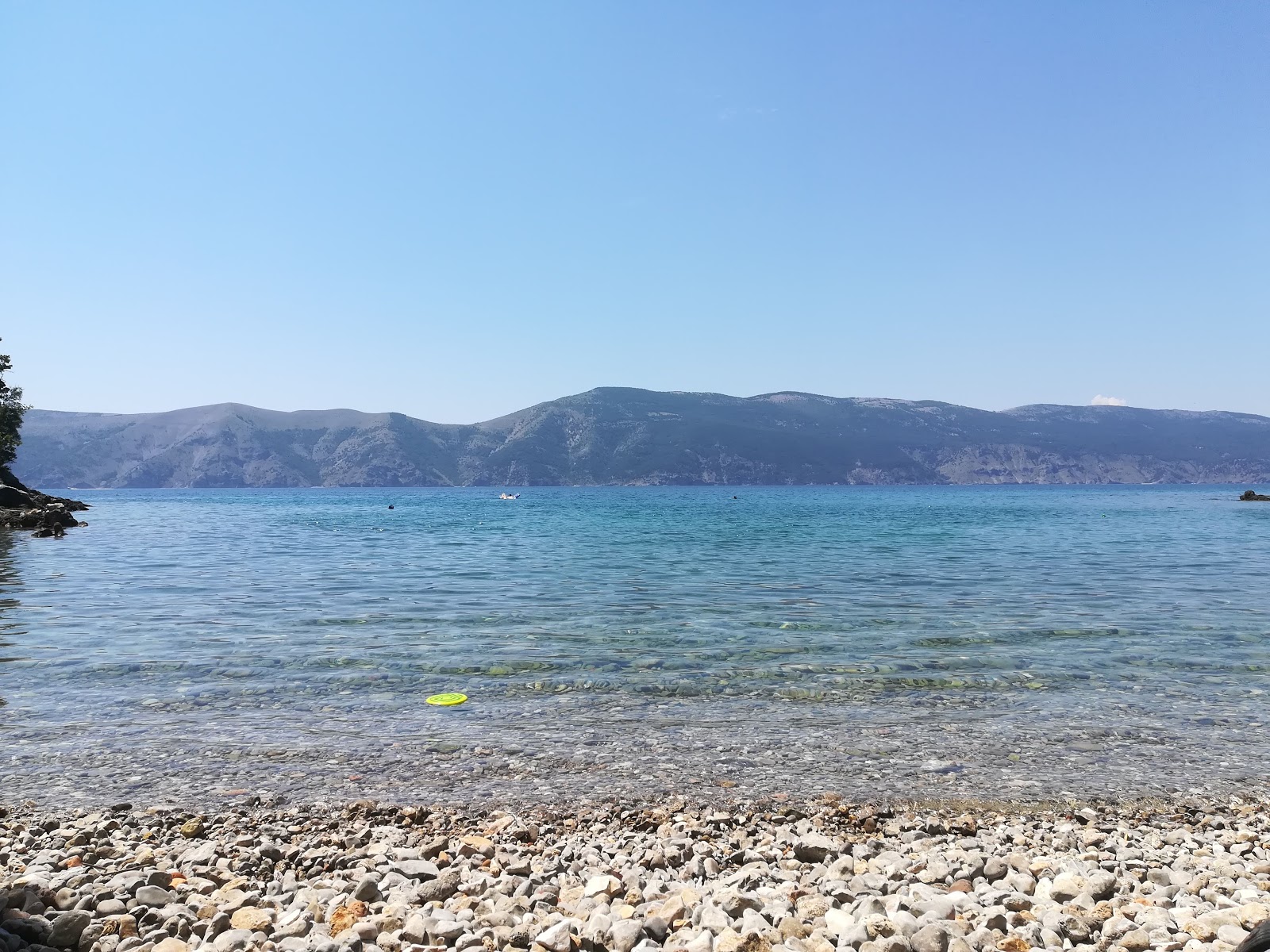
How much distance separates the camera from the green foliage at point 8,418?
3177 inches

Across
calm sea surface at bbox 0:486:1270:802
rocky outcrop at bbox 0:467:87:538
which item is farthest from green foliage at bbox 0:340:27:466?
calm sea surface at bbox 0:486:1270:802

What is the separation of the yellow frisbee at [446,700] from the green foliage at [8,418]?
90.3 meters

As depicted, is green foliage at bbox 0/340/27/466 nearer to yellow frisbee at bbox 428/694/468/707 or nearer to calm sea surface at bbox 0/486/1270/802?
calm sea surface at bbox 0/486/1270/802

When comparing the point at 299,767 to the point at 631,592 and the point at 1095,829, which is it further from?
the point at 631,592

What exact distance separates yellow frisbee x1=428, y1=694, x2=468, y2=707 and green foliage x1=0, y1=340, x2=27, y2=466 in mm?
90332

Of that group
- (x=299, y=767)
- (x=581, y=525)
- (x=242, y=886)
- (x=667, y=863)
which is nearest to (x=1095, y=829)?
(x=667, y=863)

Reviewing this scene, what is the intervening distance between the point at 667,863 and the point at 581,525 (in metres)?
66.8

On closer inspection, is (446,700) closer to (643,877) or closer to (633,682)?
(633,682)

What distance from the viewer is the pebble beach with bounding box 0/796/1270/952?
5.55 meters

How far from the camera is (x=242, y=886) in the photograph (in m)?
6.57

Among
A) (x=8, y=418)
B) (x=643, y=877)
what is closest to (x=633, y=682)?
(x=643, y=877)

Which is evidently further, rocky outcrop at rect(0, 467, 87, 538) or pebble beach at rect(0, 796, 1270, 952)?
rocky outcrop at rect(0, 467, 87, 538)

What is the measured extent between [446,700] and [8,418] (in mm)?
94023

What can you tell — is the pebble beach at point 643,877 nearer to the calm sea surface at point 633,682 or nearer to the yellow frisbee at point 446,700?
the calm sea surface at point 633,682
